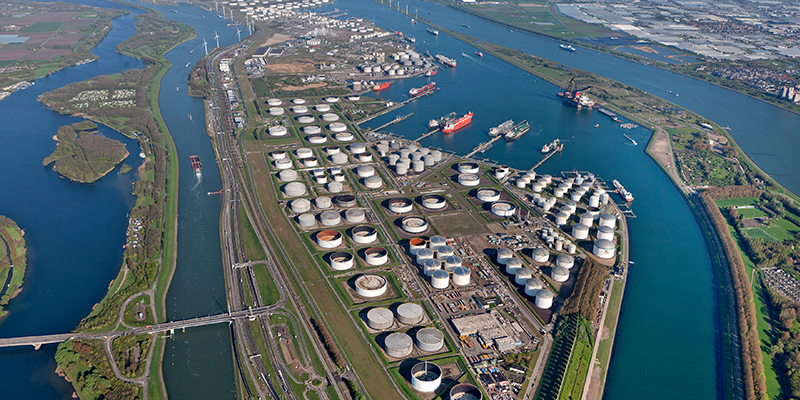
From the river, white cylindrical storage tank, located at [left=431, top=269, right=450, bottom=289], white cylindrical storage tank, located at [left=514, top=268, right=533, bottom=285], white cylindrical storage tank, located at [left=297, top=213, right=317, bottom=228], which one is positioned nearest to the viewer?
the river

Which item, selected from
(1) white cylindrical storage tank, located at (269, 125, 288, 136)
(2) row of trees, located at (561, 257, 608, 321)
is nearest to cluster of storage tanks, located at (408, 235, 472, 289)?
(2) row of trees, located at (561, 257, 608, 321)

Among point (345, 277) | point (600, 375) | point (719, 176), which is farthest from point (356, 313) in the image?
point (719, 176)

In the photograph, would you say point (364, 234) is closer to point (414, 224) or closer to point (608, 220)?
point (414, 224)

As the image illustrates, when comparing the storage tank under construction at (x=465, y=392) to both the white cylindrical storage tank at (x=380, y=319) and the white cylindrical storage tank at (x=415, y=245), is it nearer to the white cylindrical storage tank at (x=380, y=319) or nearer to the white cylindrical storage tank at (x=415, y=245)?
the white cylindrical storage tank at (x=380, y=319)

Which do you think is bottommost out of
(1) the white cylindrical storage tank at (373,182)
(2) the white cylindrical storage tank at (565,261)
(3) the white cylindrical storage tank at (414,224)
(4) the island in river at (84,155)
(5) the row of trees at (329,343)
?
(4) the island in river at (84,155)

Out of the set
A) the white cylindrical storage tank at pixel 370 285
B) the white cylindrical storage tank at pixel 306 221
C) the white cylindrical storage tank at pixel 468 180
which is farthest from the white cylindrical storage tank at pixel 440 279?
the white cylindrical storage tank at pixel 468 180

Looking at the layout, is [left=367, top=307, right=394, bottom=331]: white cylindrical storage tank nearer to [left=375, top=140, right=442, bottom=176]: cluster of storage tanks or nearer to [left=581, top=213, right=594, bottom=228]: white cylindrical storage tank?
[left=581, top=213, right=594, bottom=228]: white cylindrical storage tank

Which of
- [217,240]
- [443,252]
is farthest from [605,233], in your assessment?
[217,240]

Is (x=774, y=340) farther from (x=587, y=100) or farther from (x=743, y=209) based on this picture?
(x=587, y=100)
